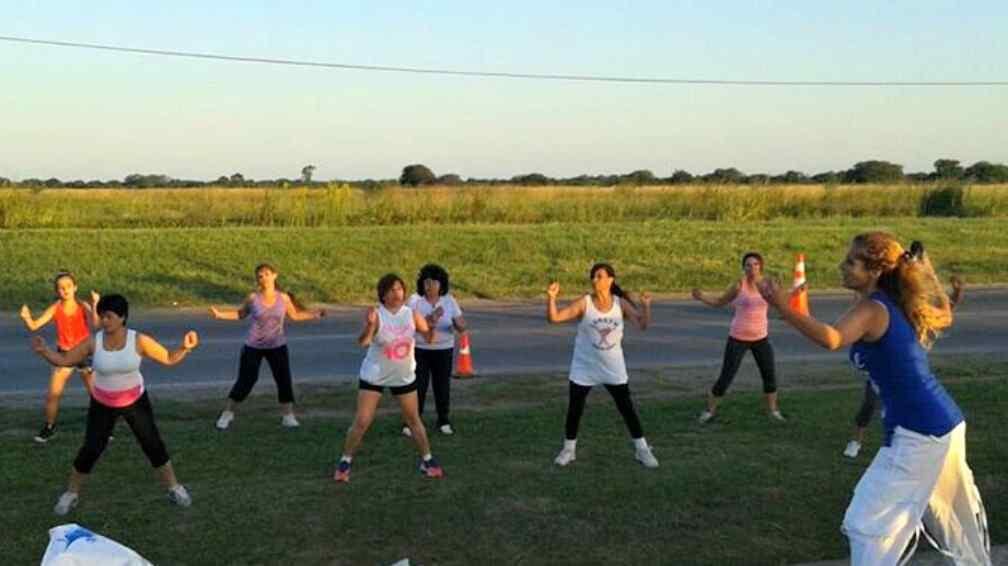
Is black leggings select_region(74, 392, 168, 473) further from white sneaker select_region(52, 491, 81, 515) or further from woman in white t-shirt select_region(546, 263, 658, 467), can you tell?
woman in white t-shirt select_region(546, 263, 658, 467)

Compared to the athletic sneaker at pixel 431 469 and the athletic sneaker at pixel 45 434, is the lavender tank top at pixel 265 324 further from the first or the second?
the athletic sneaker at pixel 431 469

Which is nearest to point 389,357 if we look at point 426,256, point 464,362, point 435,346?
point 435,346

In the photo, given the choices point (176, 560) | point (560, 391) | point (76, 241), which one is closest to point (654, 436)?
point (560, 391)

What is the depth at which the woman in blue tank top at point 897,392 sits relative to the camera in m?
4.98

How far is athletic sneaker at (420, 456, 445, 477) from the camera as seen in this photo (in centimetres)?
801

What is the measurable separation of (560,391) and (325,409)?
7.72 feet

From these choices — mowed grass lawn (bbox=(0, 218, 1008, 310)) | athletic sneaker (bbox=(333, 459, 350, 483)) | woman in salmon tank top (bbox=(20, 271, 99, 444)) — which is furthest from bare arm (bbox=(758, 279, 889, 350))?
mowed grass lawn (bbox=(0, 218, 1008, 310))

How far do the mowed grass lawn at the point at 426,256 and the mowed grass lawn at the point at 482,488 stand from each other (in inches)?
393

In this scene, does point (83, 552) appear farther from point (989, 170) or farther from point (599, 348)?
point (989, 170)

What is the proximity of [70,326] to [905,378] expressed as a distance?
271 inches

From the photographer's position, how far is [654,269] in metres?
23.6

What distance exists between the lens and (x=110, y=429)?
7281 millimetres

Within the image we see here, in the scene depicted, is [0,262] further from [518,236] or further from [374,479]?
[374,479]

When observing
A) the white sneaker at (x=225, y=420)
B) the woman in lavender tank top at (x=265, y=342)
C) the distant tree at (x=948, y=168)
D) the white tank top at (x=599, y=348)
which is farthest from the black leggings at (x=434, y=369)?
the distant tree at (x=948, y=168)
